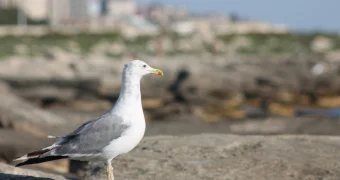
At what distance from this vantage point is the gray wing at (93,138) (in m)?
6.89

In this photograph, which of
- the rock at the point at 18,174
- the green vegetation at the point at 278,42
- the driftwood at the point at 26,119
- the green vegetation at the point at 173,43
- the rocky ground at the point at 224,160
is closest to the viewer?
the rock at the point at 18,174

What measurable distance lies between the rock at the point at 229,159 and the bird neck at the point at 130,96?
1.15 m

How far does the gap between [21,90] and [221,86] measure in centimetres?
641

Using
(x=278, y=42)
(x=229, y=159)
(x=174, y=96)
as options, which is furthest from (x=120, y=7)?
(x=229, y=159)

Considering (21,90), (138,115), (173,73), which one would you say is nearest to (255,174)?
(138,115)

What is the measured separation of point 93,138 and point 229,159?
2032 millimetres

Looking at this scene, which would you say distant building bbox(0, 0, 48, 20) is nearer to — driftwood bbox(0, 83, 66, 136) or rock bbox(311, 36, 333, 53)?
rock bbox(311, 36, 333, 53)

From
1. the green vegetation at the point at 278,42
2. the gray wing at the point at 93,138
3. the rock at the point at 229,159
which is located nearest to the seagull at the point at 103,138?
the gray wing at the point at 93,138

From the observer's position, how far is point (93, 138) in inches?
272

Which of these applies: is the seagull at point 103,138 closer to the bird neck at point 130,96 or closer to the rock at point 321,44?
the bird neck at point 130,96

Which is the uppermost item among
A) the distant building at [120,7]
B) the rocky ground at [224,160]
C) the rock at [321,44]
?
the distant building at [120,7]

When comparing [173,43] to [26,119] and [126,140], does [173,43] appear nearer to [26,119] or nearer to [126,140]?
[26,119]

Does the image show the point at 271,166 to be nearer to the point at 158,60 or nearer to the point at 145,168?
the point at 145,168

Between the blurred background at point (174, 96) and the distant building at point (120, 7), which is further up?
the distant building at point (120, 7)
